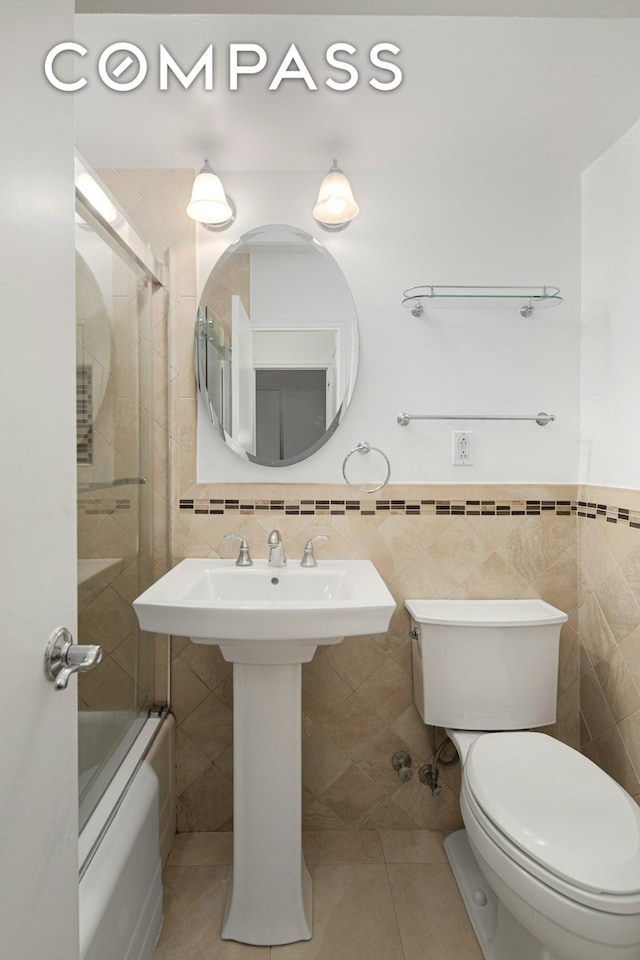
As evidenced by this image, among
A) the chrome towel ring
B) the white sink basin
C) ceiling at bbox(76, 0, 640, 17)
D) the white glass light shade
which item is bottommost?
the white sink basin

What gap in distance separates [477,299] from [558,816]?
145 centimetres

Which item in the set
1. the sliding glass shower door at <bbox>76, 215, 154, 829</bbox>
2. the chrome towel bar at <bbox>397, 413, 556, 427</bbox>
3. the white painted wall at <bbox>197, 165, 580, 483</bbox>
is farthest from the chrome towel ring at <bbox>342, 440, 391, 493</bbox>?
the sliding glass shower door at <bbox>76, 215, 154, 829</bbox>

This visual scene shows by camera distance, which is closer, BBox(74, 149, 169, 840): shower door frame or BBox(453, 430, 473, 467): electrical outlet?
BBox(74, 149, 169, 840): shower door frame

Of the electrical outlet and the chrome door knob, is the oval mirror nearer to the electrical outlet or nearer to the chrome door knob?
the electrical outlet

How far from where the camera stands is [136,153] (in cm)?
181

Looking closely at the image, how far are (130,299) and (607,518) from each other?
154 cm

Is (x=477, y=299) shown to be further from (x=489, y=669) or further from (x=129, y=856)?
(x=129, y=856)

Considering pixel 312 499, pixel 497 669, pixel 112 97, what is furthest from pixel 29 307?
pixel 497 669

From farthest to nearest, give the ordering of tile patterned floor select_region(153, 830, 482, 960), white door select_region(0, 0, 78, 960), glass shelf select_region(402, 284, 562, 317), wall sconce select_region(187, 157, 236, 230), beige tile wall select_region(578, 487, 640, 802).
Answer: glass shelf select_region(402, 284, 562, 317)
wall sconce select_region(187, 157, 236, 230)
beige tile wall select_region(578, 487, 640, 802)
tile patterned floor select_region(153, 830, 482, 960)
white door select_region(0, 0, 78, 960)

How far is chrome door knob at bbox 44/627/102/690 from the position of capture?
80cm

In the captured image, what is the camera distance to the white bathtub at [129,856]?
3.81 ft

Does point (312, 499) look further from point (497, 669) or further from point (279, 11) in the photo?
point (279, 11)

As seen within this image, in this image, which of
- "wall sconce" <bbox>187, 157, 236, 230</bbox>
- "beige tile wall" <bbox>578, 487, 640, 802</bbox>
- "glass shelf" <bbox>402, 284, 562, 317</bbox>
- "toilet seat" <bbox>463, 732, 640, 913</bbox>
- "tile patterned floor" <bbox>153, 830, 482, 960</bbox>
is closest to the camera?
"toilet seat" <bbox>463, 732, 640, 913</bbox>

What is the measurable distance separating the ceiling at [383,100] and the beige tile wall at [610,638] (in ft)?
3.50
